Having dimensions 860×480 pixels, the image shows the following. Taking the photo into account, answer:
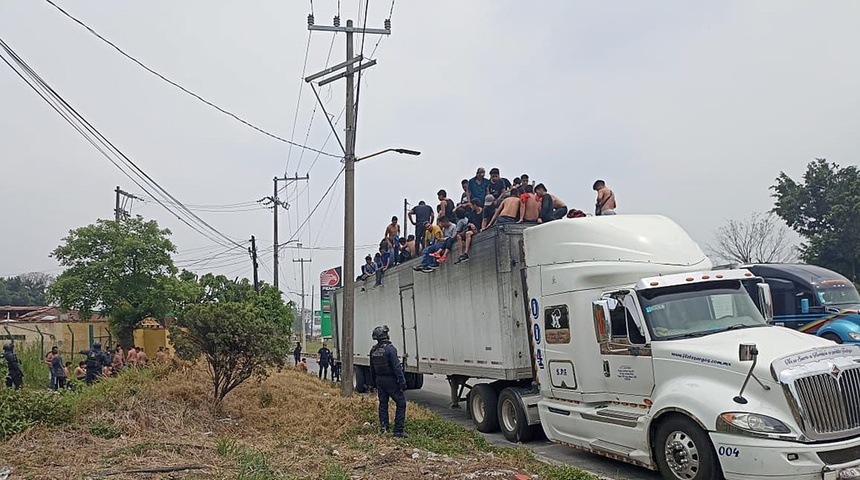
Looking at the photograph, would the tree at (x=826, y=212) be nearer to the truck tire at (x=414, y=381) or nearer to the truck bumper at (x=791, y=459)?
the truck tire at (x=414, y=381)

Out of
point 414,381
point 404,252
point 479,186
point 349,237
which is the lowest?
point 414,381

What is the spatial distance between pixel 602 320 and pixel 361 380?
522 inches

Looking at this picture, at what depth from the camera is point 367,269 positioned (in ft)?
65.6

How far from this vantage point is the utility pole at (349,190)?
16422mm

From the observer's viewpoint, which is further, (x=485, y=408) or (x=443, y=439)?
(x=485, y=408)

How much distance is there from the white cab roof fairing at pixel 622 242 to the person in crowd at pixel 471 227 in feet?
7.99

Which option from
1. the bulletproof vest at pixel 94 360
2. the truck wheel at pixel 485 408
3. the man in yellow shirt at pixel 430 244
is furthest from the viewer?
the bulletproof vest at pixel 94 360

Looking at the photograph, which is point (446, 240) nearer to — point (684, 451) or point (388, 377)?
point (388, 377)

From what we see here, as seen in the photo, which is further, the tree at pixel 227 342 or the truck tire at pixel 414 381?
the truck tire at pixel 414 381

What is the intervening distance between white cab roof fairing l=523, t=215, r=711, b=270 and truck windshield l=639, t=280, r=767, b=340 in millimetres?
780

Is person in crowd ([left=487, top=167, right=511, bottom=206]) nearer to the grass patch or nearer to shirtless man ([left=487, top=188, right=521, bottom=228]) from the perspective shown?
shirtless man ([left=487, top=188, right=521, bottom=228])

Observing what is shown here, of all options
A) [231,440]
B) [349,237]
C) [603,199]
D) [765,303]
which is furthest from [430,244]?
[765,303]

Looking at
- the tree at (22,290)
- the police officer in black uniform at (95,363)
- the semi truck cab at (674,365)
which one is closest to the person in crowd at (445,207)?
the semi truck cab at (674,365)

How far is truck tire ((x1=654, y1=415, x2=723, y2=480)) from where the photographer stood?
7.17m
